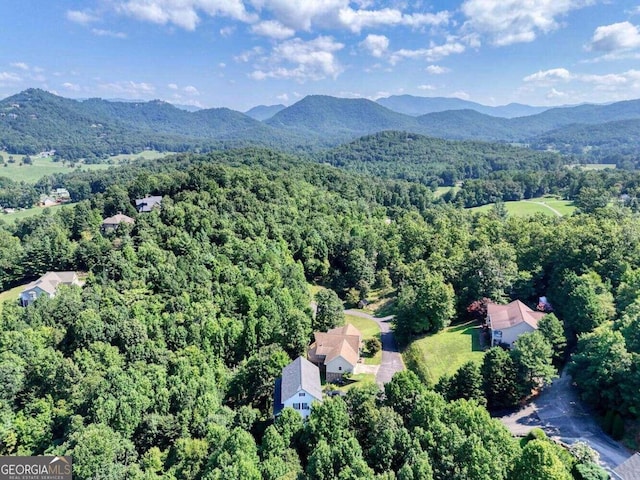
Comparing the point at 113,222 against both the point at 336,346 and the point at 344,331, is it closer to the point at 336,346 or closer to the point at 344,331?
the point at 344,331

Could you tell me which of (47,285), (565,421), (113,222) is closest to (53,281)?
(47,285)

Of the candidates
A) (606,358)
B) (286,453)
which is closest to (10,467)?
(286,453)

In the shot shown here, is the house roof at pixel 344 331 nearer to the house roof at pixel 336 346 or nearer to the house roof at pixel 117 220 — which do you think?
the house roof at pixel 336 346

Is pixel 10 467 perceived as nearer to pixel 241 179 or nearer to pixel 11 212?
pixel 241 179

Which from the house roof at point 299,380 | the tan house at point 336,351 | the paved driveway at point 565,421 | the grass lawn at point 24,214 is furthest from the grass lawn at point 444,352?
the grass lawn at point 24,214

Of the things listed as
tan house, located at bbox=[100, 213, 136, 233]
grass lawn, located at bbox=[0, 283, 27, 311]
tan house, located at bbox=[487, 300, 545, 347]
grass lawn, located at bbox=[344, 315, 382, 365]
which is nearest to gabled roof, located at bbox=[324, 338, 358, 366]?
grass lawn, located at bbox=[344, 315, 382, 365]

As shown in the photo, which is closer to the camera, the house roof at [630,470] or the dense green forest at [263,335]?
the house roof at [630,470]
